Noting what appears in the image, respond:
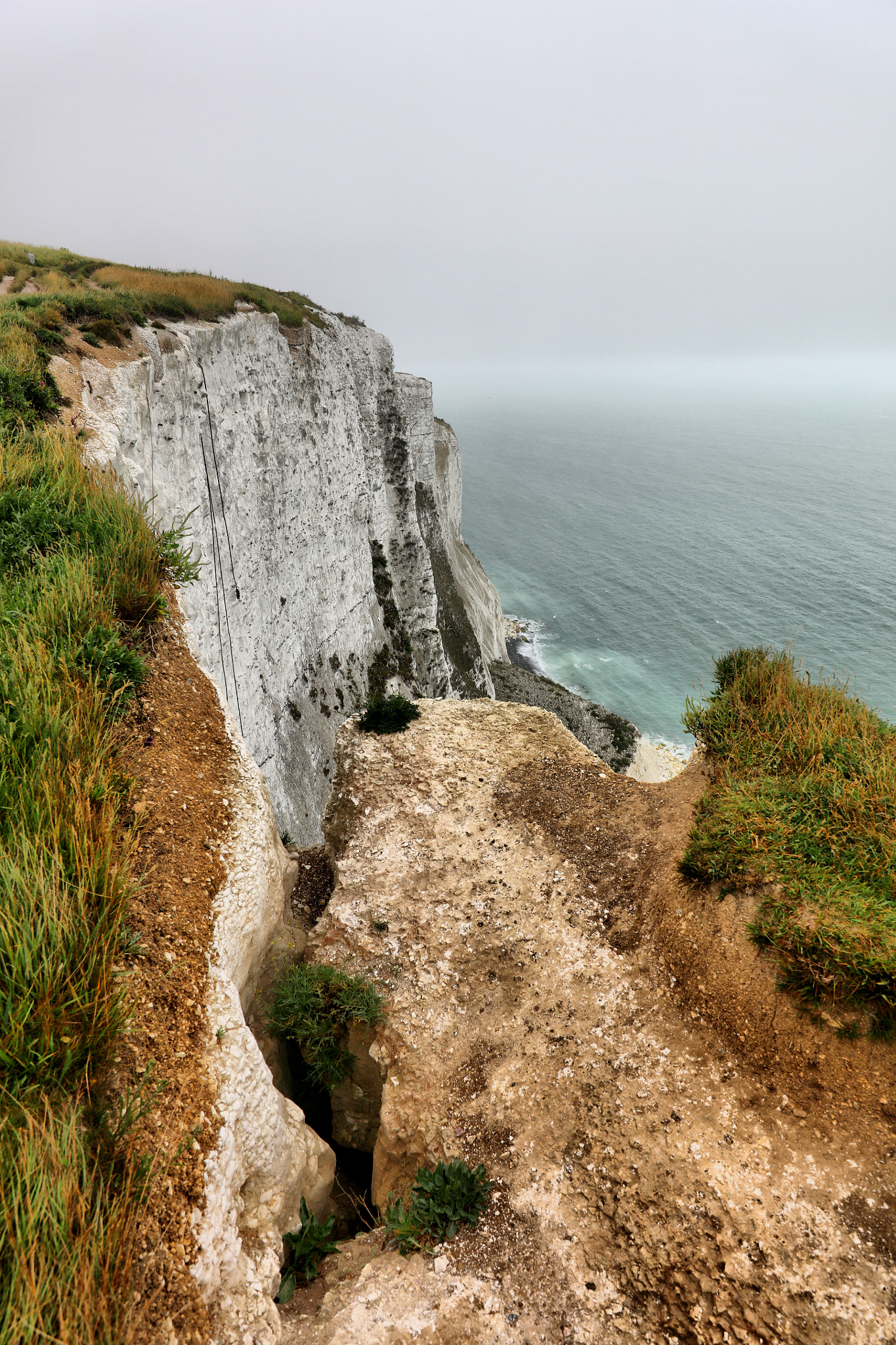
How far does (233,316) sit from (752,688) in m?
20.9

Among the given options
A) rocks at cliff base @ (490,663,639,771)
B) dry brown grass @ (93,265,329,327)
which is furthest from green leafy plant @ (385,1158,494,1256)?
rocks at cliff base @ (490,663,639,771)

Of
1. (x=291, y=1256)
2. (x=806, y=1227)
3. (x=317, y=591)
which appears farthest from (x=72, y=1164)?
(x=317, y=591)

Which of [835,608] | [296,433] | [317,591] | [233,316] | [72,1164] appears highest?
[233,316]

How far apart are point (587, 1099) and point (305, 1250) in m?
3.17

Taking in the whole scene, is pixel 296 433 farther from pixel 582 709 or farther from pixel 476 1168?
pixel 582 709

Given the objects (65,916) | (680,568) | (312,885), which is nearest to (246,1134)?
(65,916)

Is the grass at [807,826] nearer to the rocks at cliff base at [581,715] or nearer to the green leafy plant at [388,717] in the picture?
the green leafy plant at [388,717]

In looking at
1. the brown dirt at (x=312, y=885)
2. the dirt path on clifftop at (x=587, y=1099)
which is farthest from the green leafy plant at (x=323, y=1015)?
the brown dirt at (x=312, y=885)

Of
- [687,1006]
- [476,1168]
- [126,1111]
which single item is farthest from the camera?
[687,1006]

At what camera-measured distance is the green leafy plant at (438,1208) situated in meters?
5.50

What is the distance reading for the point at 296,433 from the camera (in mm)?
23984

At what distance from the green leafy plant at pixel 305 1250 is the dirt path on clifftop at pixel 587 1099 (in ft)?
0.90

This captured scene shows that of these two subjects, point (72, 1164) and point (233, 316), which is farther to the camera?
point (233, 316)

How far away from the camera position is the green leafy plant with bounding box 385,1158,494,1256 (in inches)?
217
